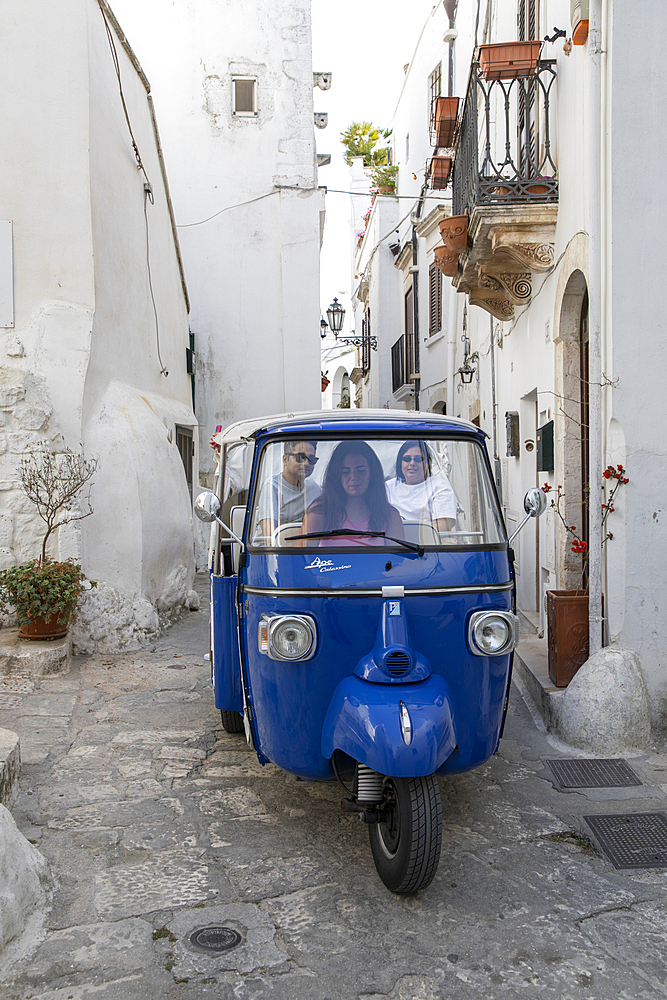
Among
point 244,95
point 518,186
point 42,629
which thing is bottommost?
point 42,629

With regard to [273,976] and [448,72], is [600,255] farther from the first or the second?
[448,72]

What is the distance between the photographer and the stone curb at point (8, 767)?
4152 millimetres

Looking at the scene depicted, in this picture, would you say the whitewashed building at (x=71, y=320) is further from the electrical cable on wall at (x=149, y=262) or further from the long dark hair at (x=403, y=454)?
the long dark hair at (x=403, y=454)

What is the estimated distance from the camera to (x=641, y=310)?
5496mm

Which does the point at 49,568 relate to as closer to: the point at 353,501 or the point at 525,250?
the point at 353,501

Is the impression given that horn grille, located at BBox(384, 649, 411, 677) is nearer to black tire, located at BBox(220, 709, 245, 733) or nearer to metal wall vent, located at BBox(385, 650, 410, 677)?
metal wall vent, located at BBox(385, 650, 410, 677)

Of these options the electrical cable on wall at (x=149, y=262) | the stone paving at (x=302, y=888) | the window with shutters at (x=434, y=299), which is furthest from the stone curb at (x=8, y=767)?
the window with shutters at (x=434, y=299)

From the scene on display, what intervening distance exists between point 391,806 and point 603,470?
3.03 metres

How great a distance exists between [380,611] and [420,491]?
0.70m

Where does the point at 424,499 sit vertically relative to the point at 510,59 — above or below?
below

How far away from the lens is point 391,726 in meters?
3.26

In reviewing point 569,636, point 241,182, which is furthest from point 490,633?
point 241,182

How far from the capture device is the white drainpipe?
5.59 meters

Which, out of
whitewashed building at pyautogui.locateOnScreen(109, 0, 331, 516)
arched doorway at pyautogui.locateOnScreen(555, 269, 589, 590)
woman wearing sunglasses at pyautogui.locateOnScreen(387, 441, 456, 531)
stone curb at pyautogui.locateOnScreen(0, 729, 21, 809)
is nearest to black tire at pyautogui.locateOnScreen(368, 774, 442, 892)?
woman wearing sunglasses at pyautogui.locateOnScreen(387, 441, 456, 531)
